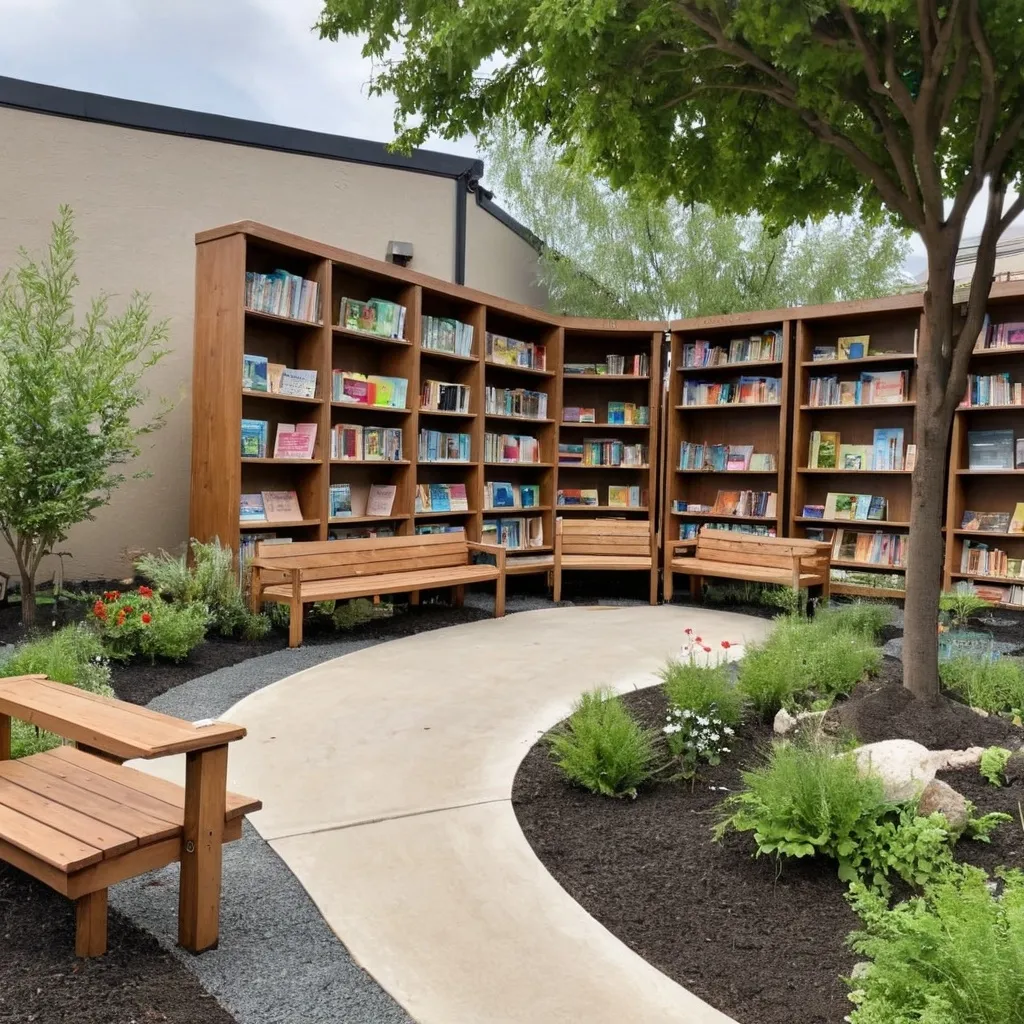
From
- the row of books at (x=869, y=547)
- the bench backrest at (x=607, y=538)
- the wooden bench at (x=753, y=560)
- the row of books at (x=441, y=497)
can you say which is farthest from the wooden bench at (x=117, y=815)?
the row of books at (x=869, y=547)

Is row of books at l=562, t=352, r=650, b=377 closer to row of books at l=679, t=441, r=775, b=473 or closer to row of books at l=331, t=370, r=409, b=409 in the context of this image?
row of books at l=679, t=441, r=775, b=473

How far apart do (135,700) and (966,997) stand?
351cm

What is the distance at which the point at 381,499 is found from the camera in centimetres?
699

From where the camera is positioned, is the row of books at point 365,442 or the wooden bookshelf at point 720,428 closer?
the row of books at point 365,442

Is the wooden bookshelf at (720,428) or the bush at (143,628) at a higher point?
the wooden bookshelf at (720,428)

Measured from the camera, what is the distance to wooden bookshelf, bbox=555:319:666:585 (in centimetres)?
830

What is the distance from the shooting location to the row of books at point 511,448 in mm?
7781

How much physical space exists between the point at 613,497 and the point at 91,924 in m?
7.23

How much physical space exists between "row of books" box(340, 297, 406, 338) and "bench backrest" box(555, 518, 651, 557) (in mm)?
2388

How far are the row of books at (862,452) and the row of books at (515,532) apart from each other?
2668 millimetres

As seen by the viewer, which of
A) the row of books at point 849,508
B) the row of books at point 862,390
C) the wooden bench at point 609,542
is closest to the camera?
the row of books at point 862,390

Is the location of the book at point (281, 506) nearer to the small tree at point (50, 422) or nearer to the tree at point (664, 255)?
the small tree at point (50, 422)

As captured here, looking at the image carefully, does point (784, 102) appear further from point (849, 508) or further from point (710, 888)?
point (849, 508)

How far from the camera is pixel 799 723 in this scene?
337 centimetres
